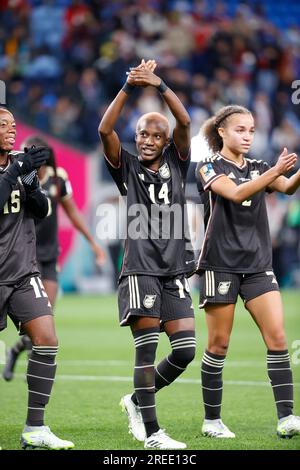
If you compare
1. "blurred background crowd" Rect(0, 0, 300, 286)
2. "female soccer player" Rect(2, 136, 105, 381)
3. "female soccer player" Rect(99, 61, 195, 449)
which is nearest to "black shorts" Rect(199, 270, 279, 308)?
"female soccer player" Rect(99, 61, 195, 449)

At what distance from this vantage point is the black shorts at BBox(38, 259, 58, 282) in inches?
376

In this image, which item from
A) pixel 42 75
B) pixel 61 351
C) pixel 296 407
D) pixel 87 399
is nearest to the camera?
pixel 296 407

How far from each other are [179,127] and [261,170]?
0.80 m

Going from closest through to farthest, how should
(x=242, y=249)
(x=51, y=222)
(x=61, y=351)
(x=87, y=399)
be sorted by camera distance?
(x=242, y=249), (x=87, y=399), (x=51, y=222), (x=61, y=351)

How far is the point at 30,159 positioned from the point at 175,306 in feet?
4.38

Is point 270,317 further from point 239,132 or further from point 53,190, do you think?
point 53,190

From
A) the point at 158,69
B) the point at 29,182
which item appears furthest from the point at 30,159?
the point at 158,69

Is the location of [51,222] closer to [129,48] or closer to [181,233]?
[181,233]

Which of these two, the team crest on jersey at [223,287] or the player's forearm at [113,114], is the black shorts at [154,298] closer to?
the team crest on jersey at [223,287]

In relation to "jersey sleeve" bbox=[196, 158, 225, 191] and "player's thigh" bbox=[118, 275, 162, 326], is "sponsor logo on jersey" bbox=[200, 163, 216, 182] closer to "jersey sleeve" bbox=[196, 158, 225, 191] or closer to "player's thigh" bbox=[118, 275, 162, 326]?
"jersey sleeve" bbox=[196, 158, 225, 191]

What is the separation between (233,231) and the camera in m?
6.70

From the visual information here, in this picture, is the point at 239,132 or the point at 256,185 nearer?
the point at 256,185

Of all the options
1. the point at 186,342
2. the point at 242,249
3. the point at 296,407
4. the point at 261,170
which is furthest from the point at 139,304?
the point at 296,407

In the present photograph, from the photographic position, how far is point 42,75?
2019cm
